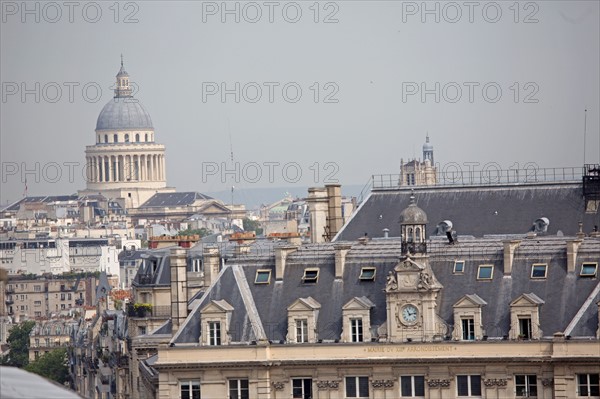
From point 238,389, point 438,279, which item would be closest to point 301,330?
point 238,389

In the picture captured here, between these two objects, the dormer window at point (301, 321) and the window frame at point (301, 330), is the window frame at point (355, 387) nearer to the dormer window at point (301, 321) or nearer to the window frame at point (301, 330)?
the dormer window at point (301, 321)

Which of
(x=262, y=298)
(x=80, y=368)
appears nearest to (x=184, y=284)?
(x=262, y=298)

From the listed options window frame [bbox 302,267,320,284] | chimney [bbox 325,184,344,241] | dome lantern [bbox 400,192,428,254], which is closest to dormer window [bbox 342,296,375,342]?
dome lantern [bbox 400,192,428,254]

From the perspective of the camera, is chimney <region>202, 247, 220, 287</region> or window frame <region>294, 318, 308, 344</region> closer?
window frame <region>294, 318, 308, 344</region>

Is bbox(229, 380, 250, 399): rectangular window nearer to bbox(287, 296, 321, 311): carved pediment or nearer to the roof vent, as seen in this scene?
bbox(287, 296, 321, 311): carved pediment

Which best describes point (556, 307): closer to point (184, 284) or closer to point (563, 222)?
point (184, 284)

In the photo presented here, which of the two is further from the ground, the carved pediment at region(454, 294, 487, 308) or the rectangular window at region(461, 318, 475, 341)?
the carved pediment at region(454, 294, 487, 308)

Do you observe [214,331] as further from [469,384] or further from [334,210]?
[334,210]

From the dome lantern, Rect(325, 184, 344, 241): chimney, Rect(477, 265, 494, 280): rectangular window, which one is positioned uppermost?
Rect(325, 184, 344, 241): chimney
